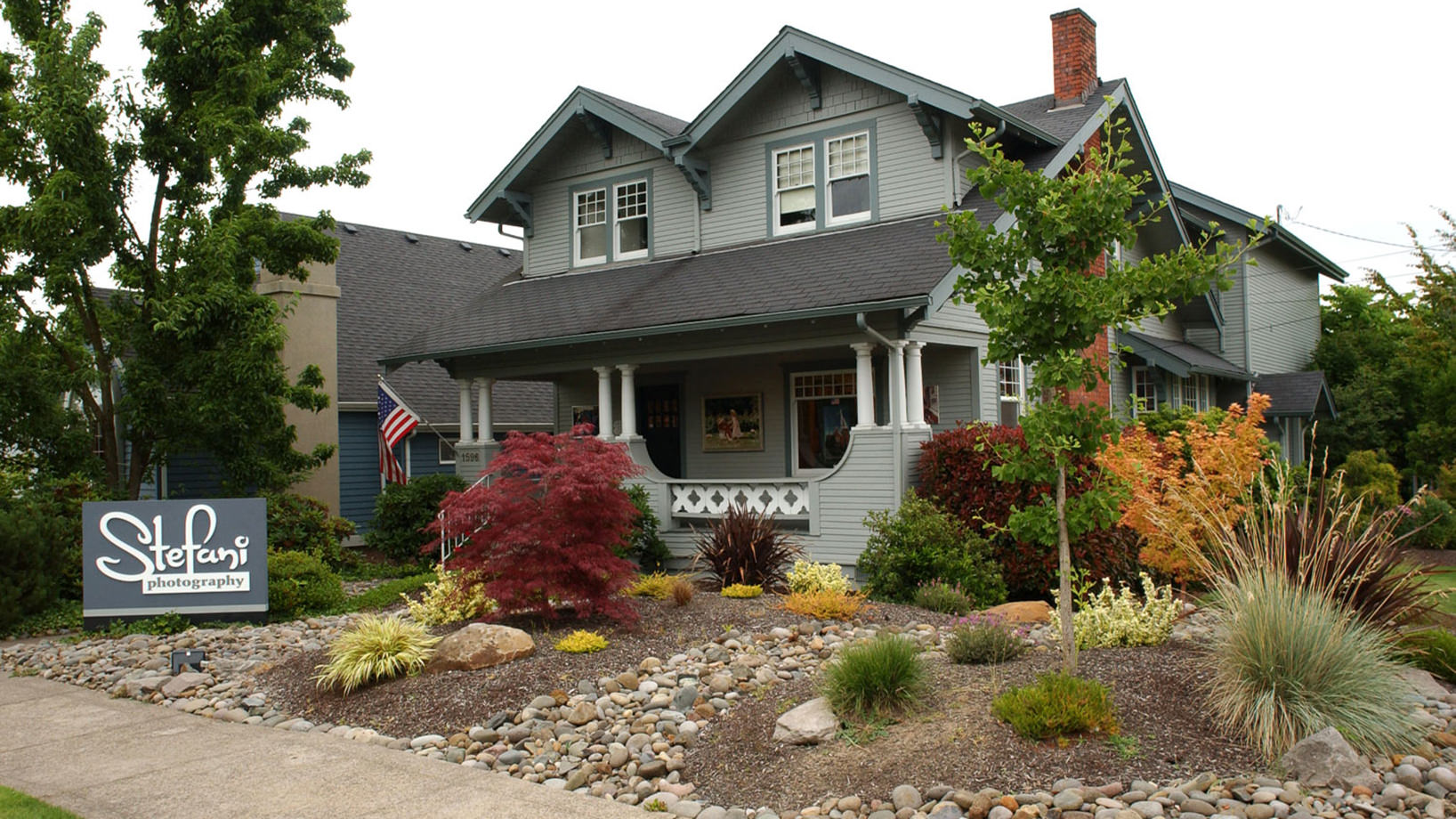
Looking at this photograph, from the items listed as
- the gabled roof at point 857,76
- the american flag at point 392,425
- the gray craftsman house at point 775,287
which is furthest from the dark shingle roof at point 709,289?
the gabled roof at point 857,76

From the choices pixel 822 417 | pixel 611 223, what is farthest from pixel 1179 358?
pixel 611 223

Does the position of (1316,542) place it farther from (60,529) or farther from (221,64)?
(221,64)

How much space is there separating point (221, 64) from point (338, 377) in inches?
295

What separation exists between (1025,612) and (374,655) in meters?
6.14

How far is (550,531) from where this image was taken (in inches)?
386

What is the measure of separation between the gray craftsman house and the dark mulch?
5.22 metres

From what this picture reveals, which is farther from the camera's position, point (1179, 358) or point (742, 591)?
point (1179, 358)

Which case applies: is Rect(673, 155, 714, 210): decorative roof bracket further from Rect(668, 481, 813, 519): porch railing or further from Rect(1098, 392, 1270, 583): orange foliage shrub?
Rect(1098, 392, 1270, 583): orange foliage shrub

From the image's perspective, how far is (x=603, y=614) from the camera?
404 inches

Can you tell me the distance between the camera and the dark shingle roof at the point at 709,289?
536 inches

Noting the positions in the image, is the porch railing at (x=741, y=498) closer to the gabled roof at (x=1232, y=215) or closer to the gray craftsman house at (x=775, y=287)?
the gray craftsman house at (x=775, y=287)

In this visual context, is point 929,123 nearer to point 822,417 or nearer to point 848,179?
point 848,179

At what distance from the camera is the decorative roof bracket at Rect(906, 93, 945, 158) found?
1475 centimetres

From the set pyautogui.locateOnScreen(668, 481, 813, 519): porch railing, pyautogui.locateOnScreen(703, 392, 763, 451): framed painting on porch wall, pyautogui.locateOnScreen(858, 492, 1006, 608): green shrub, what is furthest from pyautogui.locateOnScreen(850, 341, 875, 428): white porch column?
pyautogui.locateOnScreen(703, 392, 763, 451): framed painting on porch wall
